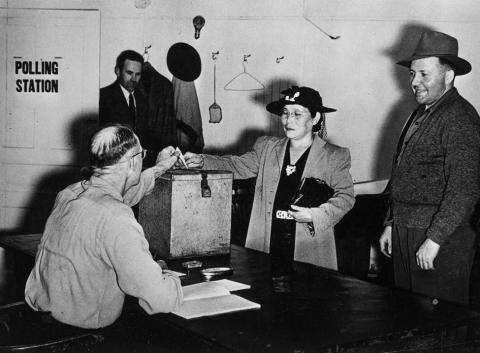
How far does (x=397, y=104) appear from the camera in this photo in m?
6.21

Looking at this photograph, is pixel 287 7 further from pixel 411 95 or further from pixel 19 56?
pixel 19 56

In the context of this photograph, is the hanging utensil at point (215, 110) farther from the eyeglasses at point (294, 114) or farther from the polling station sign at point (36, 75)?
the eyeglasses at point (294, 114)

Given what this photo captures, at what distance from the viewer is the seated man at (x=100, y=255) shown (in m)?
2.38

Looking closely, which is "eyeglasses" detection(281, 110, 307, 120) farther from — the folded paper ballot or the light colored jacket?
the light colored jacket

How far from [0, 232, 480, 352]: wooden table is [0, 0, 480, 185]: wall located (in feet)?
11.9

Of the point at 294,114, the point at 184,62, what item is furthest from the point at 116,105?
the point at 294,114

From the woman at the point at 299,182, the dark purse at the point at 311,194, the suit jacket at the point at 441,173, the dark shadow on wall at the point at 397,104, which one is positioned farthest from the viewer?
the dark shadow on wall at the point at 397,104

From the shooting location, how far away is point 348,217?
5406 mm

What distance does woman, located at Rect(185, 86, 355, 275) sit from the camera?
12.8 ft

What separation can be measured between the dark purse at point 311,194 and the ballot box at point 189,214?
0.43 meters

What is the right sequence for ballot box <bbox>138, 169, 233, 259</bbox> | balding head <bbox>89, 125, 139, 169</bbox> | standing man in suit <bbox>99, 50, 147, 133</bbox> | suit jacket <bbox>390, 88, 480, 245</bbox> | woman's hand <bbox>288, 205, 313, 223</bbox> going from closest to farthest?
balding head <bbox>89, 125, 139, 169</bbox> < suit jacket <bbox>390, 88, 480, 245</bbox> < ballot box <bbox>138, 169, 233, 259</bbox> < woman's hand <bbox>288, 205, 313, 223</bbox> < standing man in suit <bbox>99, 50, 147, 133</bbox>

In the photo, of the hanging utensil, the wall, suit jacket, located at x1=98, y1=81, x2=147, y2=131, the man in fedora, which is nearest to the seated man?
the man in fedora

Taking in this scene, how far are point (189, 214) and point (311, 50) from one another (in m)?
3.45

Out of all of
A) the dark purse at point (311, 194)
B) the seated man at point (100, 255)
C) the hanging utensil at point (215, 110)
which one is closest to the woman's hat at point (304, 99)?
the dark purse at point (311, 194)
